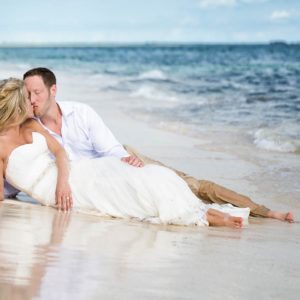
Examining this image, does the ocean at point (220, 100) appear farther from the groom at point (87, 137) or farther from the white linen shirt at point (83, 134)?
the white linen shirt at point (83, 134)

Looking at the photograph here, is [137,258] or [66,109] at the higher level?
[66,109]

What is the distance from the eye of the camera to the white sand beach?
3.55 meters

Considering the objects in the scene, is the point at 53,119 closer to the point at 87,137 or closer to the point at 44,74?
the point at 87,137

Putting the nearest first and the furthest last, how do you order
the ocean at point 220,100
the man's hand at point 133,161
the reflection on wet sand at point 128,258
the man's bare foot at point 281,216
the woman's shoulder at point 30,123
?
the reflection on wet sand at point 128,258
the man's hand at point 133,161
the woman's shoulder at point 30,123
the man's bare foot at point 281,216
the ocean at point 220,100

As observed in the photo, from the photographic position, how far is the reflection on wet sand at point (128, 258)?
3545 millimetres

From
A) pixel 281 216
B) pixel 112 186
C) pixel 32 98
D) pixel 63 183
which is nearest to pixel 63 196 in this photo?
pixel 63 183

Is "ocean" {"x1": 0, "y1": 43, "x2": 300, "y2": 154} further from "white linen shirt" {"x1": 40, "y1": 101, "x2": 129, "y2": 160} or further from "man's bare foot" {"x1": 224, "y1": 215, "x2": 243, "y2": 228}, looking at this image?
"man's bare foot" {"x1": 224, "y1": 215, "x2": 243, "y2": 228}

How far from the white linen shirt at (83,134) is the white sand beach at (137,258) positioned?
0.62m

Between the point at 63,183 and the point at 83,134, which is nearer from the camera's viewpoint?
the point at 63,183

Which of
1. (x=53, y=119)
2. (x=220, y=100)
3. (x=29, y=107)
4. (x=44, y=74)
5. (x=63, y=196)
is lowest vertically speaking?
(x=220, y=100)

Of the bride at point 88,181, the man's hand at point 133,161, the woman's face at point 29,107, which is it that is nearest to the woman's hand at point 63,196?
the bride at point 88,181

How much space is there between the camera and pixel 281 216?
5.86m

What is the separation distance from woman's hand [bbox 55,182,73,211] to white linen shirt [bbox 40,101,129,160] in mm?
642

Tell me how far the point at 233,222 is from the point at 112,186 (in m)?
0.78
